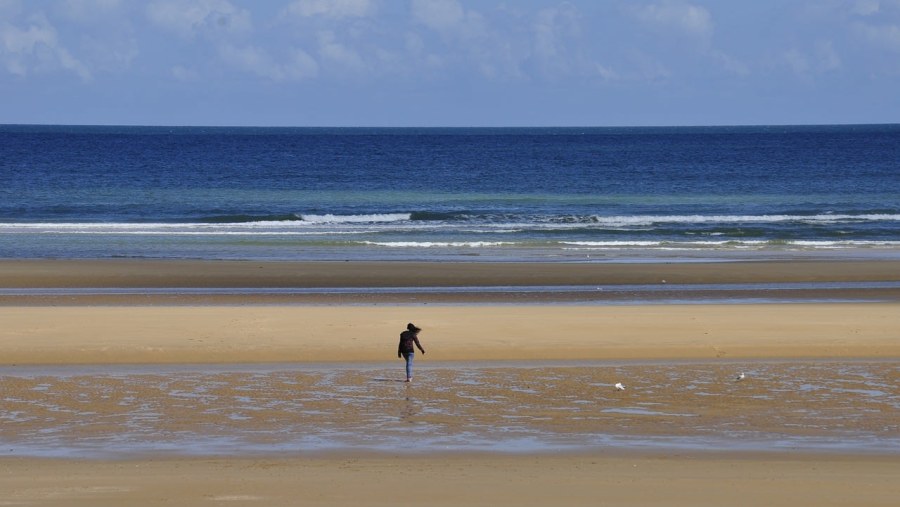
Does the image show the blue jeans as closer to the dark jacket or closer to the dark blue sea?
the dark jacket

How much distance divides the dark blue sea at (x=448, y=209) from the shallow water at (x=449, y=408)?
15.5m

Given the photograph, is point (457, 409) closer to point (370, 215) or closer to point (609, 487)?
point (609, 487)

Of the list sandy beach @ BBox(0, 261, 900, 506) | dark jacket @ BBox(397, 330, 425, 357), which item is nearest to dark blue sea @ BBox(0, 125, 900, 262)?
sandy beach @ BBox(0, 261, 900, 506)

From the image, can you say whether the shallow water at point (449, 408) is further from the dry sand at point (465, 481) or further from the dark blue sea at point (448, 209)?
the dark blue sea at point (448, 209)

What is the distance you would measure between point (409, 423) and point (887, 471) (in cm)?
504

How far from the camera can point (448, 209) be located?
164 ft

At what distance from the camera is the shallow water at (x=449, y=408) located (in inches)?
482

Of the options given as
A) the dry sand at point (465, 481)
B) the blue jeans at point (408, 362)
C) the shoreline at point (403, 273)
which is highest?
the shoreline at point (403, 273)

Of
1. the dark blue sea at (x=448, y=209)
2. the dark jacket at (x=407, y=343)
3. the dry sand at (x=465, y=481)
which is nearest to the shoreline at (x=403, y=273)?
the dark blue sea at (x=448, y=209)

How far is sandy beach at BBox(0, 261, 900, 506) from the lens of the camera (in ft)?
34.4

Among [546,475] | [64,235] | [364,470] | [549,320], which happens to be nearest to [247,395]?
[364,470]

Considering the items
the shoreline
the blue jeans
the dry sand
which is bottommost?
the dry sand

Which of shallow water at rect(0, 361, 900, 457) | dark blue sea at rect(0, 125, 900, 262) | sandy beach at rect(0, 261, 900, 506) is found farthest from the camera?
dark blue sea at rect(0, 125, 900, 262)

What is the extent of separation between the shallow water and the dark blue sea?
50.9 feet
